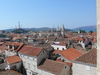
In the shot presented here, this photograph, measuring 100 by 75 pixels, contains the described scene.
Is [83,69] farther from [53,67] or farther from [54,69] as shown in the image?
[53,67]

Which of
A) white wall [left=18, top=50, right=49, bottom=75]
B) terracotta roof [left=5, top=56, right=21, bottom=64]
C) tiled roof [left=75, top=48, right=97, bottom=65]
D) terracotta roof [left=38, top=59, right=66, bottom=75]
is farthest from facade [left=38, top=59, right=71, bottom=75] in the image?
terracotta roof [left=5, top=56, right=21, bottom=64]

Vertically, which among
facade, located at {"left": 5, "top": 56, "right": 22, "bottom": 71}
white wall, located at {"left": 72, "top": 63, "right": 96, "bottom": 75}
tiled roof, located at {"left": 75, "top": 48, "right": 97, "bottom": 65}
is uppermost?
tiled roof, located at {"left": 75, "top": 48, "right": 97, "bottom": 65}

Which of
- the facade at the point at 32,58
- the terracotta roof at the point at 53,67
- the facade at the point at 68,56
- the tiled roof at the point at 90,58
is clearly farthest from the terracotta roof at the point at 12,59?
the tiled roof at the point at 90,58

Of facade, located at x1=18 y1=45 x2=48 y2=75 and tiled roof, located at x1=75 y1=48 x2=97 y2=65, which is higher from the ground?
tiled roof, located at x1=75 y1=48 x2=97 y2=65

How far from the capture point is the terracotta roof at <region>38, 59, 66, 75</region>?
2319cm

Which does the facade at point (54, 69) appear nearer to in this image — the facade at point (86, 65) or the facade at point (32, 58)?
the facade at point (32, 58)

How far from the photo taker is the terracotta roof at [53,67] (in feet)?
76.1

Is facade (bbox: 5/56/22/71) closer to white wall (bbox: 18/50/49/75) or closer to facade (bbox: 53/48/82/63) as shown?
white wall (bbox: 18/50/49/75)

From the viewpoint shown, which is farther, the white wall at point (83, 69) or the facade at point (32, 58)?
the facade at point (32, 58)

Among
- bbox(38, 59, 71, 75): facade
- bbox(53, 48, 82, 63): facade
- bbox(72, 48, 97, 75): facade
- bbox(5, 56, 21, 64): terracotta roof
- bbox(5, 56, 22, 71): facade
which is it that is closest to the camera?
bbox(72, 48, 97, 75): facade

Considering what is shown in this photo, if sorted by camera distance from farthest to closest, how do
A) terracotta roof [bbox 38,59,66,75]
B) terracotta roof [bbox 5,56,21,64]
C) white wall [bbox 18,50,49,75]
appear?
terracotta roof [bbox 5,56,21,64] → white wall [bbox 18,50,49,75] → terracotta roof [bbox 38,59,66,75]

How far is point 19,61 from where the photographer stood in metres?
31.3

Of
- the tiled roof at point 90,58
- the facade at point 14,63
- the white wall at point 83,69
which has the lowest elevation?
the facade at point 14,63

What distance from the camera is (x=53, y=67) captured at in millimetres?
24266
